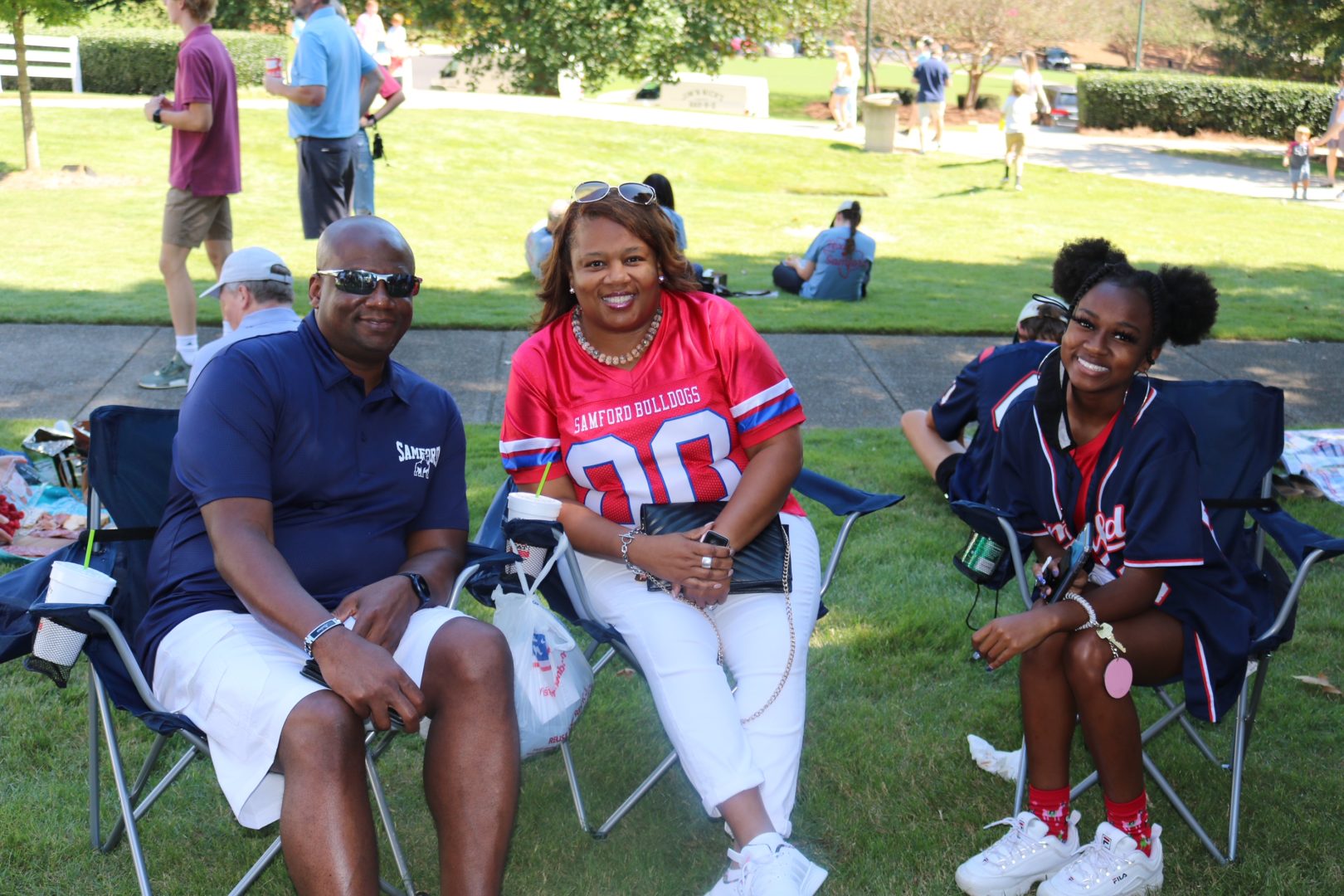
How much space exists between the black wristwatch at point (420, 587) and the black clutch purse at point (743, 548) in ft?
1.79

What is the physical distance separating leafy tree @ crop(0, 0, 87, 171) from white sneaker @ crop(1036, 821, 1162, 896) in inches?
495

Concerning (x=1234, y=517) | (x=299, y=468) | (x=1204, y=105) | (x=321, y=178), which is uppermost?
(x=1204, y=105)

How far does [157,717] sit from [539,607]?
32.5 inches

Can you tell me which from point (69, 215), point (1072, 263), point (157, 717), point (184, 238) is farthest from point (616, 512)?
point (69, 215)

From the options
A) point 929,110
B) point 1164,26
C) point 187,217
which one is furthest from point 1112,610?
point 1164,26

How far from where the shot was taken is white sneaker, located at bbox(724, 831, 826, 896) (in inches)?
96.3

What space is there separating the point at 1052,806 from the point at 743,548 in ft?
2.99

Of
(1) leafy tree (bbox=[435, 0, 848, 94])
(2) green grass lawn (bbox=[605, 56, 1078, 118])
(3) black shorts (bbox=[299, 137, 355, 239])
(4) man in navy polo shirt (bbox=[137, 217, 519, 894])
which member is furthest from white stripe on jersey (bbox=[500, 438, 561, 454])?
(2) green grass lawn (bbox=[605, 56, 1078, 118])

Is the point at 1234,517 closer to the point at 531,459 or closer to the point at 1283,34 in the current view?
the point at 531,459

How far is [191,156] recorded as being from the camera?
251 inches

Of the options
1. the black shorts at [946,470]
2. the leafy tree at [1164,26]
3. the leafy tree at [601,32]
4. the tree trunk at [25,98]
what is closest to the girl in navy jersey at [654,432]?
the black shorts at [946,470]

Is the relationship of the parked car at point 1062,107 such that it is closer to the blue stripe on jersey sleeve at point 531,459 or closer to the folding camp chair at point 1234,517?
the folding camp chair at point 1234,517

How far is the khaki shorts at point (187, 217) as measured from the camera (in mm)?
6438

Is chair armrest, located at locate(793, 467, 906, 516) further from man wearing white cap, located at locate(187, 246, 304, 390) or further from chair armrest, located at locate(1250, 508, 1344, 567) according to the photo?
man wearing white cap, located at locate(187, 246, 304, 390)
